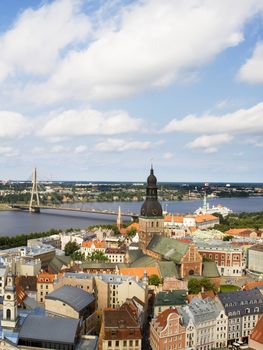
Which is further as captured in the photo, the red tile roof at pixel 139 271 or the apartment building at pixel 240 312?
the red tile roof at pixel 139 271

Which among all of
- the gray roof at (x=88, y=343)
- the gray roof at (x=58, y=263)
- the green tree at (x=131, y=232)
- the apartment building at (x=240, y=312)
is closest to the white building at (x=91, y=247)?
the gray roof at (x=58, y=263)

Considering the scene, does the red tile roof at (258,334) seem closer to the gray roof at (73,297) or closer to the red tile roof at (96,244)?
the gray roof at (73,297)

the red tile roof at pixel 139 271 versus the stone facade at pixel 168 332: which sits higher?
the red tile roof at pixel 139 271

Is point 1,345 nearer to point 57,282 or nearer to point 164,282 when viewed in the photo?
point 57,282

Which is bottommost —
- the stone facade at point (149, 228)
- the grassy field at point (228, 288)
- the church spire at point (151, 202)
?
the grassy field at point (228, 288)

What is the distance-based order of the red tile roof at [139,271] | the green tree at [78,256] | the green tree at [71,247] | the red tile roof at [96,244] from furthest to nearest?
the green tree at [71,247]
the red tile roof at [96,244]
the green tree at [78,256]
the red tile roof at [139,271]

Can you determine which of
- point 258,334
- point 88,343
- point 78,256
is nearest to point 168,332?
point 88,343

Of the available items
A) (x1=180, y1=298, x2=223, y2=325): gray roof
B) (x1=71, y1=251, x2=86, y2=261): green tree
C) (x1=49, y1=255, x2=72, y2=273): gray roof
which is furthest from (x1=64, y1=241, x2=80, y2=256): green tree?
(x1=180, y1=298, x2=223, y2=325): gray roof

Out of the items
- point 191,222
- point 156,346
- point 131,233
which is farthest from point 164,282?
point 191,222
